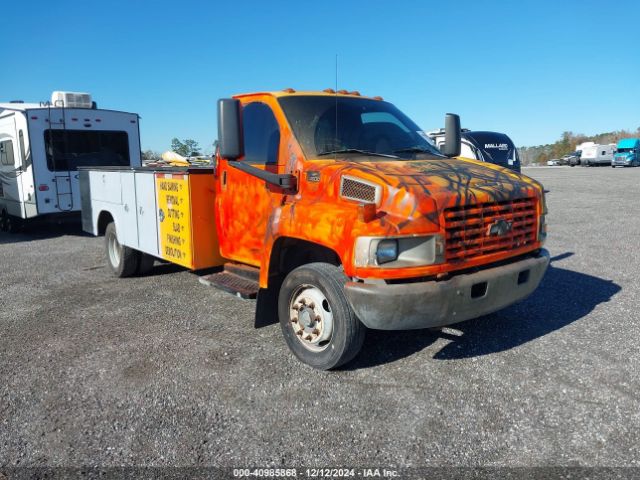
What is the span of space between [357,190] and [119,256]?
4.91 metres

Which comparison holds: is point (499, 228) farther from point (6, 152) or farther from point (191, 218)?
point (6, 152)

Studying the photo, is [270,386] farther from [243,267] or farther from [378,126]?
[378,126]

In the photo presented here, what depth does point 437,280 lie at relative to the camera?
11.8 feet

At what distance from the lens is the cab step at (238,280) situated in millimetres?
4734

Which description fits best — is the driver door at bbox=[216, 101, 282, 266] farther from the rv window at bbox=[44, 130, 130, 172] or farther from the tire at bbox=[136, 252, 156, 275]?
the rv window at bbox=[44, 130, 130, 172]

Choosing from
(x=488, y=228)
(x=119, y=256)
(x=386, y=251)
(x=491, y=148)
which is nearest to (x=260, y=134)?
(x=386, y=251)

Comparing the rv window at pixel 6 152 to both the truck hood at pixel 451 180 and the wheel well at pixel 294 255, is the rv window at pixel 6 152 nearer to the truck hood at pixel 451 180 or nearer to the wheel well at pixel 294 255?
the wheel well at pixel 294 255

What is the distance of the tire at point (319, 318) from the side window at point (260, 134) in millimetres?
1194

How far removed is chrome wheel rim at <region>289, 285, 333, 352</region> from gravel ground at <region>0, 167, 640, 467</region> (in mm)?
250

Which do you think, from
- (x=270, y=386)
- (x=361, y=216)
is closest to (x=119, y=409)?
(x=270, y=386)

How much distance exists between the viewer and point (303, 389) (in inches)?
152

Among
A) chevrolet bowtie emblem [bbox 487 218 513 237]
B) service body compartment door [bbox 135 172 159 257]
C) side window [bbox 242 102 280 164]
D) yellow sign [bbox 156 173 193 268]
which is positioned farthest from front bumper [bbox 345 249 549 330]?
service body compartment door [bbox 135 172 159 257]

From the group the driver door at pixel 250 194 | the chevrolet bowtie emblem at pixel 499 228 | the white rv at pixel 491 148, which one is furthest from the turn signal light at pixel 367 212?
the white rv at pixel 491 148

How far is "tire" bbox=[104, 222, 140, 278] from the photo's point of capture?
728cm
